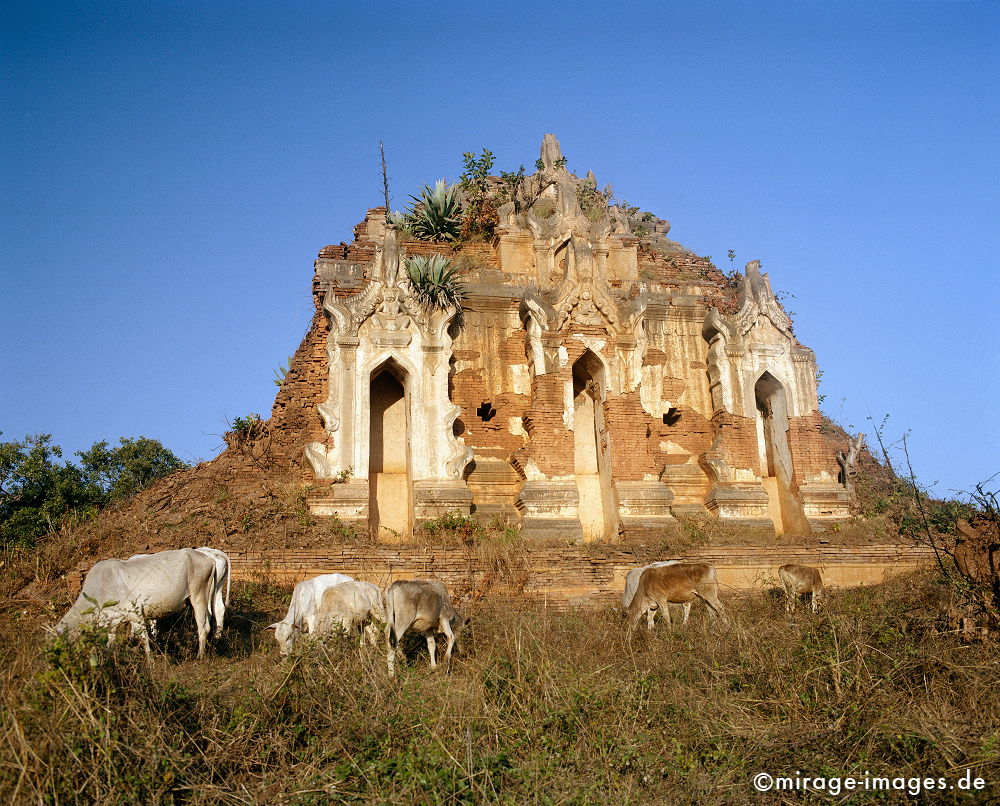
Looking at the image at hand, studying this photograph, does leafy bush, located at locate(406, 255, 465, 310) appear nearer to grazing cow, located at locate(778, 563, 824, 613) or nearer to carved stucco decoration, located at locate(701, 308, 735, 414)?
carved stucco decoration, located at locate(701, 308, 735, 414)

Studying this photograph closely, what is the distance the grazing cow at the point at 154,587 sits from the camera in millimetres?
8867

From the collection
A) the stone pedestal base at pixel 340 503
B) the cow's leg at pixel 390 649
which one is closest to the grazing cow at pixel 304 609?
the cow's leg at pixel 390 649

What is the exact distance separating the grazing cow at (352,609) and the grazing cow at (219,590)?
4.36ft

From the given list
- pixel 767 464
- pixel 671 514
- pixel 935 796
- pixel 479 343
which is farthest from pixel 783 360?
pixel 935 796

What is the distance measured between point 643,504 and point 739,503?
2040 millimetres

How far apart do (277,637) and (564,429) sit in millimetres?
8387

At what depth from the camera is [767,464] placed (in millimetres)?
19094

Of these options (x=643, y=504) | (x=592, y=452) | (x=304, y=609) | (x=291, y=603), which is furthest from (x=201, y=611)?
(x=592, y=452)

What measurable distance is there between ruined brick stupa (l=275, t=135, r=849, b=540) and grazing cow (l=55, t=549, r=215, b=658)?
5.52 meters

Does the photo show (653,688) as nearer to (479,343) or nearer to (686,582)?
(686,582)

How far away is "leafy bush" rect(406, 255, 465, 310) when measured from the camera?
1734cm

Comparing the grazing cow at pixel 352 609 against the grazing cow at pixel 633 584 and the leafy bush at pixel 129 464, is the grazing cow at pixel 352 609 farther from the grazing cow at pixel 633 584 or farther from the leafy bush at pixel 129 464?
the leafy bush at pixel 129 464

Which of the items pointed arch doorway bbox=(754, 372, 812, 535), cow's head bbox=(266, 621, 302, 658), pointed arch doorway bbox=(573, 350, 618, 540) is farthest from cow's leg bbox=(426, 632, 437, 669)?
pointed arch doorway bbox=(754, 372, 812, 535)

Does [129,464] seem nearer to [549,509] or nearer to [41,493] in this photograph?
[41,493]
